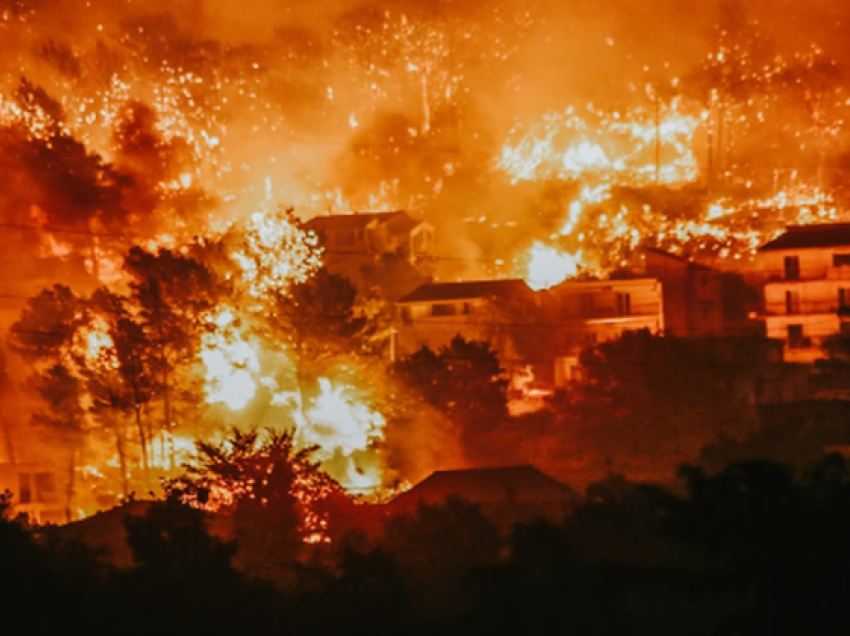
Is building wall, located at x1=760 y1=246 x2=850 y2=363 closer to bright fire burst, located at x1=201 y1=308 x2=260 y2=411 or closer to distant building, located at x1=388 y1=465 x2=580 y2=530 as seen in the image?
distant building, located at x1=388 y1=465 x2=580 y2=530

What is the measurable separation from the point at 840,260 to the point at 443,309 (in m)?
14.5

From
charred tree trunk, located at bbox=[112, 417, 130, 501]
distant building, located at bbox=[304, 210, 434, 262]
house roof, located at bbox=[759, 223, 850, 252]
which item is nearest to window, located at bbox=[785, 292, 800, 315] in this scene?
house roof, located at bbox=[759, 223, 850, 252]

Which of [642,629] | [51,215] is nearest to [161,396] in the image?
[51,215]

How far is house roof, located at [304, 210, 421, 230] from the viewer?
181 feet

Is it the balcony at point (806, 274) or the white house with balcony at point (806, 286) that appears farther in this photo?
the white house with balcony at point (806, 286)

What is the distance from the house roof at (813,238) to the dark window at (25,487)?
27.6 meters

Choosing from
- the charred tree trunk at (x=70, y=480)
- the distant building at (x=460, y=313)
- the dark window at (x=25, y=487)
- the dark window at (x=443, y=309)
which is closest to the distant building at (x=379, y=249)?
the distant building at (x=460, y=313)

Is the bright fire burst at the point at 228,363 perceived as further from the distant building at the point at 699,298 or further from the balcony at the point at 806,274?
the balcony at the point at 806,274

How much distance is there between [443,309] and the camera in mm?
44562

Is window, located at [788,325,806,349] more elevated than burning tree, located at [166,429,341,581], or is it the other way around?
window, located at [788,325,806,349]

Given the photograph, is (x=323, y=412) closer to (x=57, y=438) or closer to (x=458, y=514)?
(x=57, y=438)

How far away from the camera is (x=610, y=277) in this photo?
44688mm

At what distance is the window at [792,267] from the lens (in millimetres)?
41438

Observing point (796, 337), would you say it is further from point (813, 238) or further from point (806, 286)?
point (813, 238)
